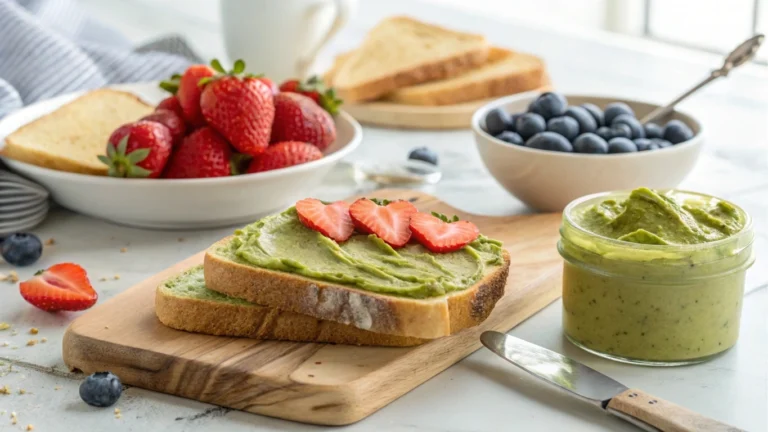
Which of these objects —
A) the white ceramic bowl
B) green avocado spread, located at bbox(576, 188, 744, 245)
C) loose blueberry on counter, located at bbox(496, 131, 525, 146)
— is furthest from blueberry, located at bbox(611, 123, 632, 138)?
the white ceramic bowl

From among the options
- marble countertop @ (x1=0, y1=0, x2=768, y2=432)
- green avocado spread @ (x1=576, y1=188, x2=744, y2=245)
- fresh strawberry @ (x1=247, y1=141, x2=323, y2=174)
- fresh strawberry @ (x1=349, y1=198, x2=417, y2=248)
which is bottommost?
marble countertop @ (x1=0, y1=0, x2=768, y2=432)

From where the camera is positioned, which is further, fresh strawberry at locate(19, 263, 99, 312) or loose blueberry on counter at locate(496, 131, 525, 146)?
loose blueberry on counter at locate(496, 131, 525, 146)

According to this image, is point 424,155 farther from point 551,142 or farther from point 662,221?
point 662,221

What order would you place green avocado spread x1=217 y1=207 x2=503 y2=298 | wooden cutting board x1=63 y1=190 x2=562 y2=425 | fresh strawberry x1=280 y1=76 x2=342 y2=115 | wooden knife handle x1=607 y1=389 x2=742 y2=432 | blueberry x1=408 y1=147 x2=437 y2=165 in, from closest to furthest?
wooden knife handle x1=607 y1=389 x2=742 y2=432 → wooden cutting board x1=63 y1=190 x2=562 y2=425 → green avocado spread x1=217 y1=207 x2=503 y2=298 → fresh strawberry x1=280 y1=76 x2=342 y2=115 → blueberry x1=408 y1=147 x2=437 y2=165

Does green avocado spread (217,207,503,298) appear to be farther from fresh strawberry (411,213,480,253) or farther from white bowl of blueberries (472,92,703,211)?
white bowl of blueberries (472,92,703,211)

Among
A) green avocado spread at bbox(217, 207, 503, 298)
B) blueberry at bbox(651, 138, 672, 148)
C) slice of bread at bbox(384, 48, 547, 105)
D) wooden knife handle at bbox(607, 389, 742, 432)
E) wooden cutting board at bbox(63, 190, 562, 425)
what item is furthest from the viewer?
slice of bread at bbox(384, 48, 547, 105)

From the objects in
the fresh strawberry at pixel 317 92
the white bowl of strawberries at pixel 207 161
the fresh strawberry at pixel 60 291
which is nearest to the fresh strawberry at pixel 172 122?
the white bowl of strawberries at pixel 207 161

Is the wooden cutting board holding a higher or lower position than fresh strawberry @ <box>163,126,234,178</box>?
lower
